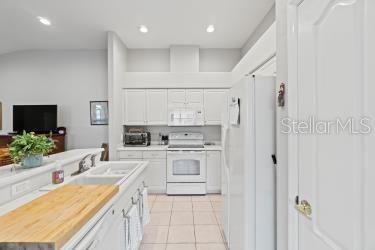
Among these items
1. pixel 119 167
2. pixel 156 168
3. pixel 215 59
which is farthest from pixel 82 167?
pixel 215 59

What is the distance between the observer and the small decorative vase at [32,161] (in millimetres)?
1719

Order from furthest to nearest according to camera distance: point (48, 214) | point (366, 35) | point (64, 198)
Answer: point (64, 198)
point (48, 214)
point (366, 35)

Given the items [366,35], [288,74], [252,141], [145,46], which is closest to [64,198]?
[252,141]

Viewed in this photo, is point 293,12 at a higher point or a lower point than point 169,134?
higher

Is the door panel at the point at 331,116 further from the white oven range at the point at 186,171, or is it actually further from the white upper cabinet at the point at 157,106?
the white upper cabinet at the point at 157,106

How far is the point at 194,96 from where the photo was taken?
4.66 m

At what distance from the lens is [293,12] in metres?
1.27

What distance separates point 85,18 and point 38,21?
33.9 inches

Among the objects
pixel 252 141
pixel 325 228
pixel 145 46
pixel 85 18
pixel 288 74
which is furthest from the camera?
pixel 145 46

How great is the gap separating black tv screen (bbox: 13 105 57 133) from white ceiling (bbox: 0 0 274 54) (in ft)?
4.41

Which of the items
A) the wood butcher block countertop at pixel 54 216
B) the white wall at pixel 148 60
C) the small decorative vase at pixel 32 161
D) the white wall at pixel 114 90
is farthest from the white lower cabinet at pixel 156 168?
the wood butcher block countertop at pixel 54 216

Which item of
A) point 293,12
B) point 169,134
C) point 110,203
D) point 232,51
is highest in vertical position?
point 232,51

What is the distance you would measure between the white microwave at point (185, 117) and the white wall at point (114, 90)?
3.42 feet

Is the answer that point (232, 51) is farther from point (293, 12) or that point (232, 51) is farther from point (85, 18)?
point (293, 12)
